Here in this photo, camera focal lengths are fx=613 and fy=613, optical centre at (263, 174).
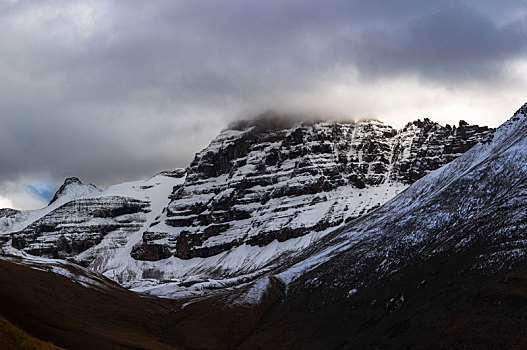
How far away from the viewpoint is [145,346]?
13688cm

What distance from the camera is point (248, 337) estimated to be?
568 ft

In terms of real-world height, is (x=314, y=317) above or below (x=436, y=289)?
below

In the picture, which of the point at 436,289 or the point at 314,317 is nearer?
→ the point at 436,289

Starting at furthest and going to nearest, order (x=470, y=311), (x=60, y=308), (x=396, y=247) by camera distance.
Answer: (x=396, y=247)
(x=60, y=308)
(x=470, y=311)

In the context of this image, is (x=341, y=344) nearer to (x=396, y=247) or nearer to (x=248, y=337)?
(x=248, y=337)

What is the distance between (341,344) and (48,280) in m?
89.4

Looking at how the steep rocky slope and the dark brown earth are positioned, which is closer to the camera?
the dark brown earth

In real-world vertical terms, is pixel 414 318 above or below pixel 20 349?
below

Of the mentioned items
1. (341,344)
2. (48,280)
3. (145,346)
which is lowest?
(341,344)

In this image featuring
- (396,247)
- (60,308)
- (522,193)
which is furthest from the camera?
(396,247)

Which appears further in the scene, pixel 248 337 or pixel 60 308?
pixel 248 337

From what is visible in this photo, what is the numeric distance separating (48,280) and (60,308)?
28.0m

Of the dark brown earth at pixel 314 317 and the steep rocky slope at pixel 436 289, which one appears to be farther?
the steep rocky slope at pixel 436 289

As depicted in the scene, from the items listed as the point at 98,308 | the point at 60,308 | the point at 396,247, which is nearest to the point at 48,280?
the point at 98,308
